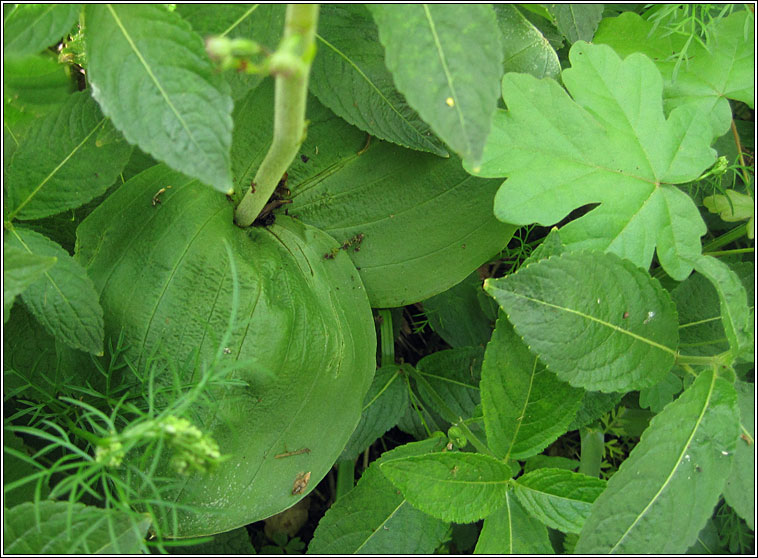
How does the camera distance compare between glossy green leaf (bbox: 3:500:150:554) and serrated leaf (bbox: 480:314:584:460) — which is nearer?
glossy green leaf (bbox: 3:500:150:554)

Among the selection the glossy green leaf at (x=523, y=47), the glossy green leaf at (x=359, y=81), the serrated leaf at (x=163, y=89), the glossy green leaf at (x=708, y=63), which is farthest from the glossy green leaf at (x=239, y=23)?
the glossy green leaf at (x=708, y=63)

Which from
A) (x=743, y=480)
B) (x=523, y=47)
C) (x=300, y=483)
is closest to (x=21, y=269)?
(x=300, y=483)

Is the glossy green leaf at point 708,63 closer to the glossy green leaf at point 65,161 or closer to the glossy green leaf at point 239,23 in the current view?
the glossy green leaf at point 239,23

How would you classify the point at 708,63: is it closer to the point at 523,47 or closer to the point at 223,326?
the point at 523,47

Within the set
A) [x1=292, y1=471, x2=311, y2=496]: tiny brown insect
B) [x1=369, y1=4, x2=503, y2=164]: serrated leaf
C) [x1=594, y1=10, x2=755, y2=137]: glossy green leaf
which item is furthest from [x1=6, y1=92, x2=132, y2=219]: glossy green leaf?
[x1=594, y1=10, x2=755, y2=137]: glossy green leaf

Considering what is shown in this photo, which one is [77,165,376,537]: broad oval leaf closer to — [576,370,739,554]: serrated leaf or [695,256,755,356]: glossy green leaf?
[576,370,739,554]: serrated leaf

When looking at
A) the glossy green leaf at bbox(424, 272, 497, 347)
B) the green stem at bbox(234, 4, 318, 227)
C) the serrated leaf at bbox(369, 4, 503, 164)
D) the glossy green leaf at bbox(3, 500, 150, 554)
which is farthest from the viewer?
Answer: the glossy green leaf at bbox(424, 272, 497, 347)
